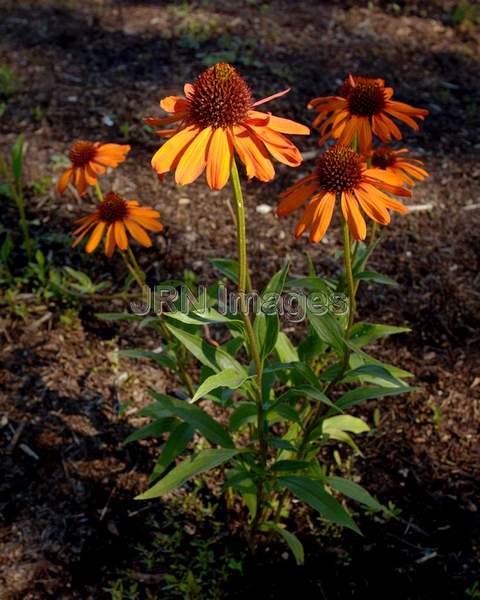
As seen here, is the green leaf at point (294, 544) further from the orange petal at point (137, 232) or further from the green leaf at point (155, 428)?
the orange petal at point (137, 232)

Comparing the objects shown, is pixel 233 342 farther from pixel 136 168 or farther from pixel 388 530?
pixel 136 168

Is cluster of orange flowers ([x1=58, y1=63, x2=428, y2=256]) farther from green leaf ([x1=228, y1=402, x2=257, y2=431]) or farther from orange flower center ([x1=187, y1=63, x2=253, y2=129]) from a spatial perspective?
green leaf ([x1=228, y1=402, x2=257, y2=431])

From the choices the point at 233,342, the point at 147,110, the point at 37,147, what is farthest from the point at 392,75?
the point at 233,342

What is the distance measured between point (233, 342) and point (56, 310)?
1299 mm

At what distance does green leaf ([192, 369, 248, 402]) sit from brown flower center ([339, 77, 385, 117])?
0.83m

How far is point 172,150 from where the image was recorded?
1286mm

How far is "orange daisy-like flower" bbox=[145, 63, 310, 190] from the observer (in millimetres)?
1252

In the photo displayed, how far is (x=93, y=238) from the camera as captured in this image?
200 centimetres

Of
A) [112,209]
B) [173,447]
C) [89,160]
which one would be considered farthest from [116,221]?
[173,447]

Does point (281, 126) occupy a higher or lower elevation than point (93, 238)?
higher

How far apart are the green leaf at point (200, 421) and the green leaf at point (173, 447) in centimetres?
10

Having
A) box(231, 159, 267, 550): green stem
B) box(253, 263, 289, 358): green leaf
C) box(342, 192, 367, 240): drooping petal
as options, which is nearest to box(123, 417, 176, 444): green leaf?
box(231, 159, 267, 550): green stem

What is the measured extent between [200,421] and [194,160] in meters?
0.87

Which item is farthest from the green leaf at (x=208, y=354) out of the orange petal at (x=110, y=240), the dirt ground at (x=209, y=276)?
the dirt ground at (x=209, y=276)
